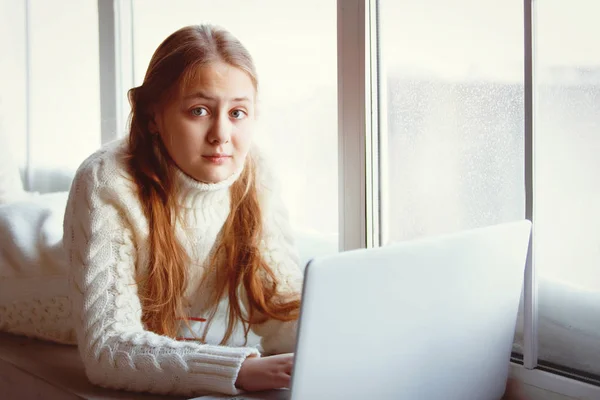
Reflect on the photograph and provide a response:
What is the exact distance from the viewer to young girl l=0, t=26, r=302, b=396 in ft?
3.48

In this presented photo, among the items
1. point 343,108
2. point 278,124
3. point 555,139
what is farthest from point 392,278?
point 278,124

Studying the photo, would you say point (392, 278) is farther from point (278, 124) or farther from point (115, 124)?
point (115, 124)

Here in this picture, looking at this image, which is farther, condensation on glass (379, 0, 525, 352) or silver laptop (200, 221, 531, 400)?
condensation on glass (379, 0, 525, 352)

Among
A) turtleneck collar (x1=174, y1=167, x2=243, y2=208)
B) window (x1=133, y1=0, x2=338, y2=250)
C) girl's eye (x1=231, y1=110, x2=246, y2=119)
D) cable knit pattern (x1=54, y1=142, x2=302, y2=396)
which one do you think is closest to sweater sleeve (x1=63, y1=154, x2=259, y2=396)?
cable knit pattern (x1=54, y1=142, x2=302, y2=396)

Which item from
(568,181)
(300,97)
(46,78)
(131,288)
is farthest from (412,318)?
(46,78)

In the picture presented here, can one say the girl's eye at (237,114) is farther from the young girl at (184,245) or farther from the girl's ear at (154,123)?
the girl's ear at (154,123)

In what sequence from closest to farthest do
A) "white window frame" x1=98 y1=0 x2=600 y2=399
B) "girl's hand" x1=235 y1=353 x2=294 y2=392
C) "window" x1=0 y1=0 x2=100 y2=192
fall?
1. "girl's hand" x1=235 y1=353 x2=294 y2=392
2. "white window frame" x1=98 y1=0 x2=600 y2=399
3. "window" x1=0 y1=0 x2=100 y2=192

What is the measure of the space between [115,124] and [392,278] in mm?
1643

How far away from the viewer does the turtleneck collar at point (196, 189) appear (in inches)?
49.8

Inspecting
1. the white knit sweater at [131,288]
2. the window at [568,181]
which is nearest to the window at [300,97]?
the white knit sweater at [131,288]

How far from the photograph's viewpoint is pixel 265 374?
0.99m

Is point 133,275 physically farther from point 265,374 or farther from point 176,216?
point 265,374

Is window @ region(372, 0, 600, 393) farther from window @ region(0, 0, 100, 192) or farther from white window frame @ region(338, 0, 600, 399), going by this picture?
window @ region(0, 0, 100, 192)

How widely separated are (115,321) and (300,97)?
0.75 m
